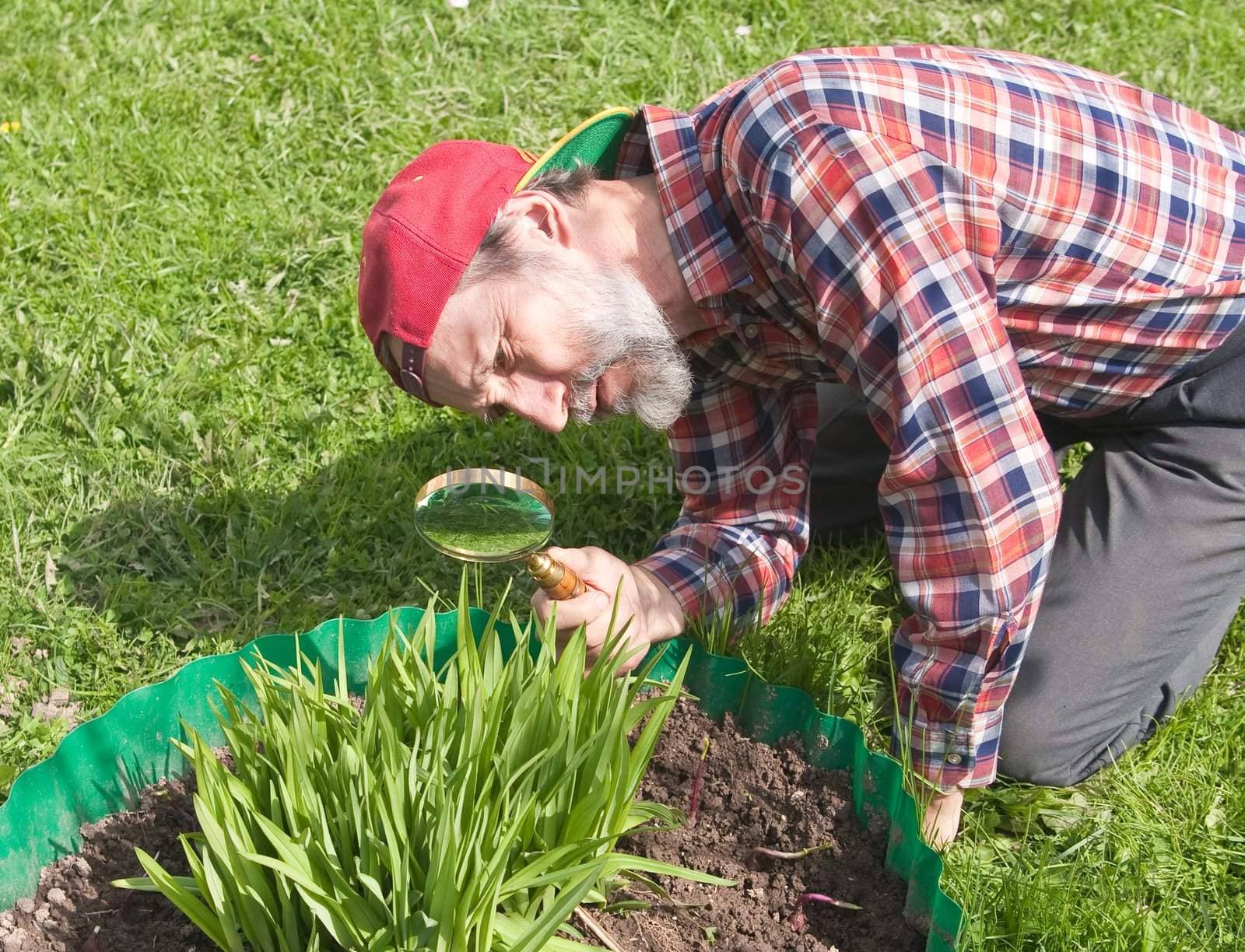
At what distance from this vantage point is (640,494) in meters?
2.97

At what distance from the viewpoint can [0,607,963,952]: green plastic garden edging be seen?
179 cm

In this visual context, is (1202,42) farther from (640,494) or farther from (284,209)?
(284,209)

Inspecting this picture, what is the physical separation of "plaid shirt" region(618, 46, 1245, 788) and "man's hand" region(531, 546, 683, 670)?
96 millimetres

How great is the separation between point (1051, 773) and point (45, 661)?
1973 millimetres

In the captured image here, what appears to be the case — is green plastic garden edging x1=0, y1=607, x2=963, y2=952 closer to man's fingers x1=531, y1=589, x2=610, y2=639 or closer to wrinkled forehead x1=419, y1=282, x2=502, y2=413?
man's fingers x1=531, y1=589, x2=610, y2=639

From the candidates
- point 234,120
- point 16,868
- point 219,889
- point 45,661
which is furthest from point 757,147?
point 234,120

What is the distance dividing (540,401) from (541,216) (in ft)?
0.99

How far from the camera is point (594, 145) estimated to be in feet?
7.20

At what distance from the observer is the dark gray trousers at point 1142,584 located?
2379 mm

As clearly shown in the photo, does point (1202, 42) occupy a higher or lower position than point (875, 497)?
higher

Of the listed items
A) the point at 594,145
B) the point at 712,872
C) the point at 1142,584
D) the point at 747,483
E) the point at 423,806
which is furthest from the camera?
the point at 747,483

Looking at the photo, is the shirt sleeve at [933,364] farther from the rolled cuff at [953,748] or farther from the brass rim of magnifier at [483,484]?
the brass rim of magnifier at [483,484]

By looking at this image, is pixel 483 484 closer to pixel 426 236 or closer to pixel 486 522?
pixel 486 522

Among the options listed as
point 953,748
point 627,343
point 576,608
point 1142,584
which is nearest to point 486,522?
point 576,608
